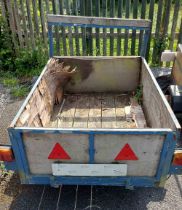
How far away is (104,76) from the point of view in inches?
164

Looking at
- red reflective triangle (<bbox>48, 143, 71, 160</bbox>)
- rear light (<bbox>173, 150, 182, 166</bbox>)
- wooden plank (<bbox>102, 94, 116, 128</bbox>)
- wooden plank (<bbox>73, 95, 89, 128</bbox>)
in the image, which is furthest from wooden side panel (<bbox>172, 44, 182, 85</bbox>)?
red reflective triangle (<bbox>48, 143, 71, 160</bbox>)

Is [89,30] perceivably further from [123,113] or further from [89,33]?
[123,113]

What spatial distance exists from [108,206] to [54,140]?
44.4 inches

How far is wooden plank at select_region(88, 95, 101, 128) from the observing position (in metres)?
3.52

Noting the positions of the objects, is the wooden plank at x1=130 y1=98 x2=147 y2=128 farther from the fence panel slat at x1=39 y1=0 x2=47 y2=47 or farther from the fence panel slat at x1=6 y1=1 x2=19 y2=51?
the fence panel slat at x1=6 y1=1 x2=19 y2=51

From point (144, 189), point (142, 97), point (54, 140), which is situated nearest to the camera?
point (54, 140)

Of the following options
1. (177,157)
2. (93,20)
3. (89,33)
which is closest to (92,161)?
(177,157)

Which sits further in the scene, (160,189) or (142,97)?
(142,97)

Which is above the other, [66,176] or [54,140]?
[54,140]

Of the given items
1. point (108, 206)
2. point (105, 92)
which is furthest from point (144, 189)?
point (105, 92)

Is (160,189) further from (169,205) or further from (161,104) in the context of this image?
(161,104)

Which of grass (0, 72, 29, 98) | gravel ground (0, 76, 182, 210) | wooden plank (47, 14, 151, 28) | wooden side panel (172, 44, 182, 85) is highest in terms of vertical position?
wooden plank (47, 14, 151, 28)

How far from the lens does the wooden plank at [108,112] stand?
3518mm

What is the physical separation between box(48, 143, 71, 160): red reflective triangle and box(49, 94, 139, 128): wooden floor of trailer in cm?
115
